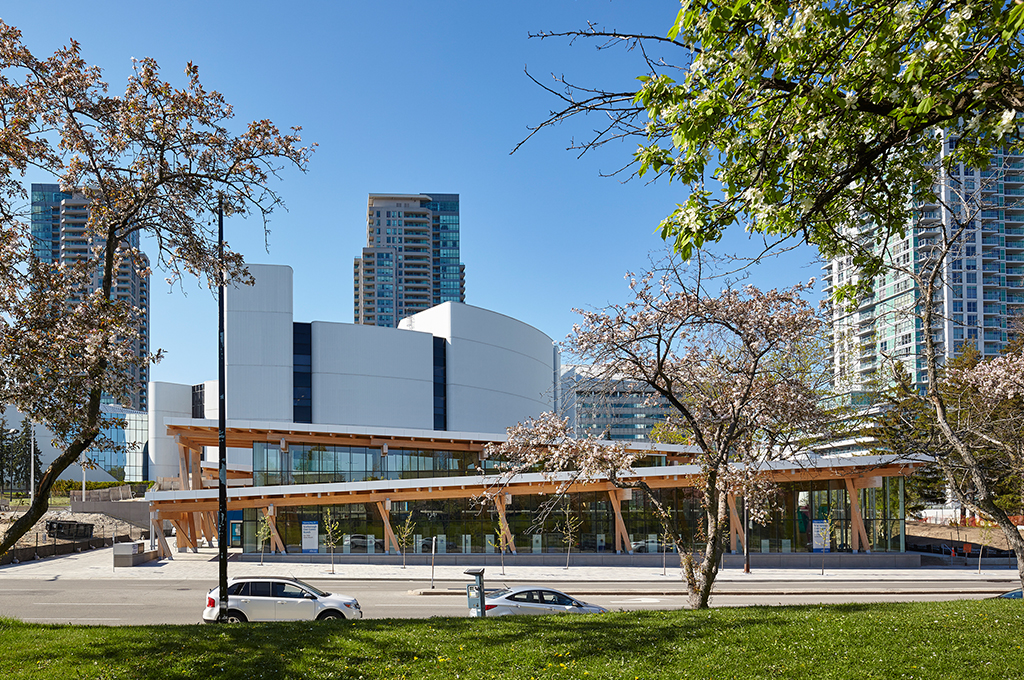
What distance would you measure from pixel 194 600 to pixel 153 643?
17.4 metres

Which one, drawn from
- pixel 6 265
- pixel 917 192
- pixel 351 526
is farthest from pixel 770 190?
pixel 351 526

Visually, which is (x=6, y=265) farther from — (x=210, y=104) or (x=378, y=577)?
(x=378, y=577)

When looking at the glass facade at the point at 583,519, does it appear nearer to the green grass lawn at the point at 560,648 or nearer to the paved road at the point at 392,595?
the paved road at the point at 392,595

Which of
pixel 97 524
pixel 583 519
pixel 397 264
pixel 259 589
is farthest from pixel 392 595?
pixel 397 264

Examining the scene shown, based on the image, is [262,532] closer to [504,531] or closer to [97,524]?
[504,531]

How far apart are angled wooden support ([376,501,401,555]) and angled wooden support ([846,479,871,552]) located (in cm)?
2619

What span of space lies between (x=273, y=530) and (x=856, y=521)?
33.3m

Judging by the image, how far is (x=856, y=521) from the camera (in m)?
41.0

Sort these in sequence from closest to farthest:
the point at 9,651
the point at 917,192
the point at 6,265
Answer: the point at 917,192
the point at 9,651
the point at 6,265

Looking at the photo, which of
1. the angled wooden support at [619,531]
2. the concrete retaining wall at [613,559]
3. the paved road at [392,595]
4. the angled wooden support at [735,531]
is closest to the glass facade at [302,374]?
the concrete retaining wall at [613,559]

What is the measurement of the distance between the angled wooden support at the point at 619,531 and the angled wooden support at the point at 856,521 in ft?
41.9

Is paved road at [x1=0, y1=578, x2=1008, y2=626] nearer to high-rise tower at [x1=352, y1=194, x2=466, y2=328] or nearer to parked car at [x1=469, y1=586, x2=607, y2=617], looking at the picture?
parked car at [x1=469, y1=586, x2=607, y2=617]

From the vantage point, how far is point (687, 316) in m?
14.4

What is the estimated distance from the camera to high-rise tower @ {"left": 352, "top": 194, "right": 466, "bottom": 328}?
177875 mm
